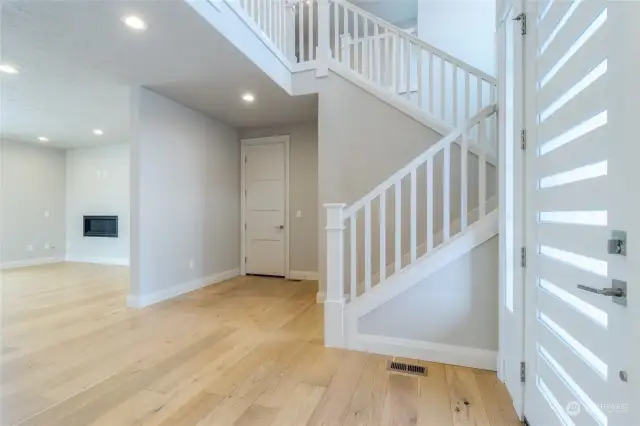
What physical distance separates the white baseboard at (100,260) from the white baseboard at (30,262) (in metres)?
0.21

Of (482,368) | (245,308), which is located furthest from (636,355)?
(245,308)

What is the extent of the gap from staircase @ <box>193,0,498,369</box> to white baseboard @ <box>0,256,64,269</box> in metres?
6.79

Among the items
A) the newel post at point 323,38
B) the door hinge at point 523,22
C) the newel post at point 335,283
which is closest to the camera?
the door hinge at point 523,22

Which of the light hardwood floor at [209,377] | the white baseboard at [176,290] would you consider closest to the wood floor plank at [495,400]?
the light hardwood floor at [209,377]

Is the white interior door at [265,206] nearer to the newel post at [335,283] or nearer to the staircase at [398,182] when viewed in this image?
the staircase at [398,182]

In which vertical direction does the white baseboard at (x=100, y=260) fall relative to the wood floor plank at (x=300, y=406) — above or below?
above

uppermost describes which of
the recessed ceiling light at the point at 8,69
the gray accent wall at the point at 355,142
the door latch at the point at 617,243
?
the recessed ceiling light at the point at 8,69

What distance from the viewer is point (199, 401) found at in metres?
1.83

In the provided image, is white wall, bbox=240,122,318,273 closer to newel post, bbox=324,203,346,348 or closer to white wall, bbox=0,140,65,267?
newel post, bbox=324,203,346,348

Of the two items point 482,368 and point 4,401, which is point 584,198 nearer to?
point 482,368

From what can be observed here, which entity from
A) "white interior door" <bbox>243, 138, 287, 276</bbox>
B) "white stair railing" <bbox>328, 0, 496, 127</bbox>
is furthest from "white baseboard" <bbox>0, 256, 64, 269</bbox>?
"white stair railing" <bbox>328, 0, 496, 127</bbox>

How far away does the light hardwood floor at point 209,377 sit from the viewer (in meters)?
1.70

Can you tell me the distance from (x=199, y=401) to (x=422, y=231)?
259cm

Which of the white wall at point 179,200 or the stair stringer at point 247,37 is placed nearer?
the stair stringer at point 247,37
